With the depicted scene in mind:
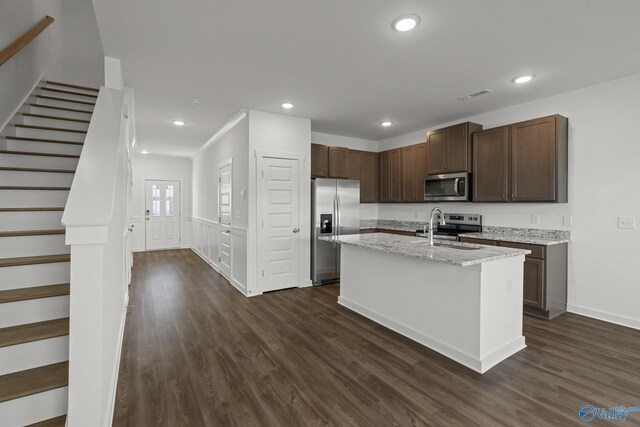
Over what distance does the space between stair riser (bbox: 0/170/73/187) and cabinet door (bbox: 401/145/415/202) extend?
4848mm

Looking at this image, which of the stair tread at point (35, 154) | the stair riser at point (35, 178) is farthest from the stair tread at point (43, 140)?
the stair riser at point (35, 178)

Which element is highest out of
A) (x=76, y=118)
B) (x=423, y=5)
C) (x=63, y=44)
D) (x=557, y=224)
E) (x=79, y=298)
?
(x=63, y=44)

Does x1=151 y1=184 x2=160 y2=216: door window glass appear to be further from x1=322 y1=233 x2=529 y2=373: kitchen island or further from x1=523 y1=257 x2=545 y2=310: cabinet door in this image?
x1=523 y1=257 x2=545 y2=310: cabinet door

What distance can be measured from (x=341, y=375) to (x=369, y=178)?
434 centimetres

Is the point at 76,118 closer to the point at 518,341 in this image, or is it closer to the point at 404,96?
the point at 404,96

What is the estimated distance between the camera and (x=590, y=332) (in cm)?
312

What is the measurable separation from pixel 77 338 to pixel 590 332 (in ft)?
14.4

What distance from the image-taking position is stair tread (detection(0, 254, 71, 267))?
1.85m

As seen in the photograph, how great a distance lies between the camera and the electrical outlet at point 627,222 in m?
3.23

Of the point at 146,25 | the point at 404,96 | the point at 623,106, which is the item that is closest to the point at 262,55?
the point at 146,25

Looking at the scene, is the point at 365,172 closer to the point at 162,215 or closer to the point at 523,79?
the point at 523,79

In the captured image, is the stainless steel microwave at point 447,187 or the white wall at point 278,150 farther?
the stainless steel microwave at point 447,187

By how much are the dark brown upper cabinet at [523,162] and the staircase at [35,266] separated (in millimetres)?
4756

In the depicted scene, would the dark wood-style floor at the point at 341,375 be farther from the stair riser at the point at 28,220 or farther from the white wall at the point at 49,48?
the white wall at the point at 49,48
